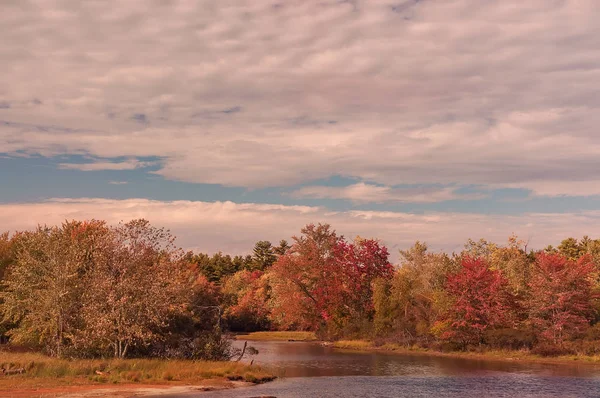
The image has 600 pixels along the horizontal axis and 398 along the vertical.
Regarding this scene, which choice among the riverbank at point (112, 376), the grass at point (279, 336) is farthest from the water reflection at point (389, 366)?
the grass at point (279, 336)

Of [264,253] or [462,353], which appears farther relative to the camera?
[264,253]

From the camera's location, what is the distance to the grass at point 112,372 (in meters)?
47.6

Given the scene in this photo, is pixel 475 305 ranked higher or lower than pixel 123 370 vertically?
higher

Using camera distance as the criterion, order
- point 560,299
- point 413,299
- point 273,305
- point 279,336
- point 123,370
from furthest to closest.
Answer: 1. point 273,305
2. point 279,336
3. point 413,299
4. point 560,299
5. point 123,370

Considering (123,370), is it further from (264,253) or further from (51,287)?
(264,253)

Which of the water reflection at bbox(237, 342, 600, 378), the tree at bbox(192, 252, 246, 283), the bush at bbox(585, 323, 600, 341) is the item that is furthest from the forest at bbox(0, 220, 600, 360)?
the tree at bbox(192, 252, 246, 283)

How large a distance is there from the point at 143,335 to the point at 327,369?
22.7 m

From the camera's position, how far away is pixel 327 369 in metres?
67.1

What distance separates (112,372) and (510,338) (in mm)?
53491

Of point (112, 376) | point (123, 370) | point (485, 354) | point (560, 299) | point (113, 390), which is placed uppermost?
point (560, 299)

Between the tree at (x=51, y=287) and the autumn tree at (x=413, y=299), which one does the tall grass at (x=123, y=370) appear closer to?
the tree at (x=51, y=287)

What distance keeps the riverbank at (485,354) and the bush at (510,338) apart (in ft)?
4.08

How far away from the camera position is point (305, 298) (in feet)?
376

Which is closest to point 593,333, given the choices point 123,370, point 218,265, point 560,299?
point 560,299
